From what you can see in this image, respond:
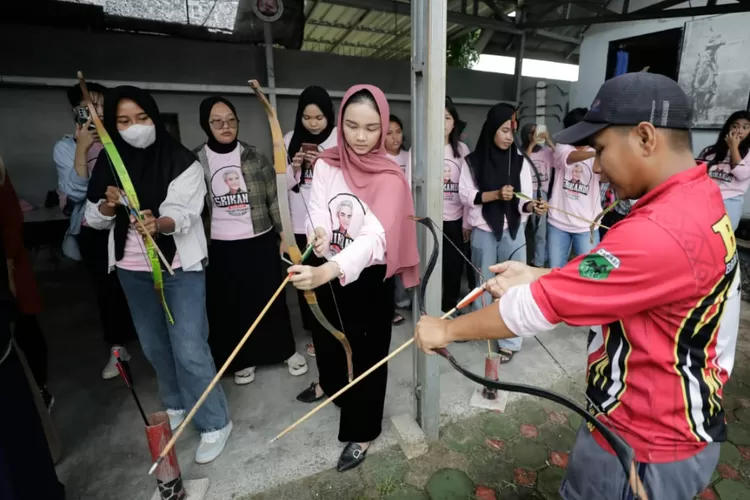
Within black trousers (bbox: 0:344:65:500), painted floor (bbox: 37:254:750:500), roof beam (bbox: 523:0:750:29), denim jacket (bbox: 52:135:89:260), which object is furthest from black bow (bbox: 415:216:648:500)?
roof beam (bbox: 523:0:750:29)

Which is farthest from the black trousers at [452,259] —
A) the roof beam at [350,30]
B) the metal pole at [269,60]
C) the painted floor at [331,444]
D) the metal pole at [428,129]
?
the roof beam at [350,30]

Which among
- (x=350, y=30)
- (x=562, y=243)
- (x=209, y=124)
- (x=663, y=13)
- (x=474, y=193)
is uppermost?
(x=350, y=30)

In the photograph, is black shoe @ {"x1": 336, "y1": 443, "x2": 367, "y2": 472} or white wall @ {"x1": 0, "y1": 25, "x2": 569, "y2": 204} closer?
black shoe @ {"x1": 336, "y1": 443, "x2": 367, "y2": 472}

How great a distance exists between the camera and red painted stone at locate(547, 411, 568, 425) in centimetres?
227

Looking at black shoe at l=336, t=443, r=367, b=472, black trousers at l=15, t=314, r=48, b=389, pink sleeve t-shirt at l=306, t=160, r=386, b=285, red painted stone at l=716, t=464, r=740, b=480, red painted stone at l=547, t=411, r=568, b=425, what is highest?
pink sleeve t-shirt at l=306, t=160, r=386, b=285

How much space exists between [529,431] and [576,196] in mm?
1723

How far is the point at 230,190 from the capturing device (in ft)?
7.54

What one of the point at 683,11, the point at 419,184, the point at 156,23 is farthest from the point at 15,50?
the point at 683,11

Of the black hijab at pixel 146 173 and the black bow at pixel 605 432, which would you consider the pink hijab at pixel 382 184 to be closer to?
the black bow at pixel 605 432

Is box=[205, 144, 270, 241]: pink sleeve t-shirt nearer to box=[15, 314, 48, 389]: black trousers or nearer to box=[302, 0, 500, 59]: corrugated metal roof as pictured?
box=[15, 314, 48, 389]: black trousers

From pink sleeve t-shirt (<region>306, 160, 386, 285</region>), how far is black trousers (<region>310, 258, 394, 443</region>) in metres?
0.15

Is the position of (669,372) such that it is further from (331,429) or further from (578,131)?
(331,429)

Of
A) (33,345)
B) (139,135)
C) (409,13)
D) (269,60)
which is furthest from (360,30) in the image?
(33,345)

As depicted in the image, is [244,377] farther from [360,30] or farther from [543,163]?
[360,30]
